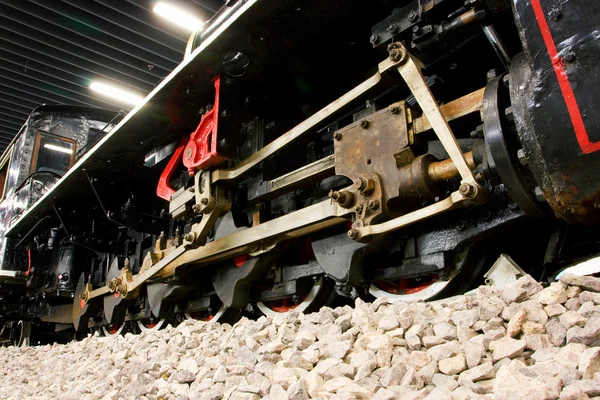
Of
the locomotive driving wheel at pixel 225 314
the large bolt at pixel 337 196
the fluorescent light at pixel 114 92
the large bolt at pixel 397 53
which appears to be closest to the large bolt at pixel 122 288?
the locomotive driving wheel at pixel 225 314

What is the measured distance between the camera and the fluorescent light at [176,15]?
608cm

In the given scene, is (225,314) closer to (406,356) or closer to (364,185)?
(364,185)

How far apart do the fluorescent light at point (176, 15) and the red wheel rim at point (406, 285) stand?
5.35 m

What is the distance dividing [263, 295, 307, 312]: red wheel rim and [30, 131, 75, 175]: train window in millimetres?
4522

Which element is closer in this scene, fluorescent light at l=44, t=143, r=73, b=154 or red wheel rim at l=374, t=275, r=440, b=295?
red wheel rim at l=374, t=275, r=440, b=295

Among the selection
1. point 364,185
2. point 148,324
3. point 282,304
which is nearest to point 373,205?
point 364,185

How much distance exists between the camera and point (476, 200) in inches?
54.0

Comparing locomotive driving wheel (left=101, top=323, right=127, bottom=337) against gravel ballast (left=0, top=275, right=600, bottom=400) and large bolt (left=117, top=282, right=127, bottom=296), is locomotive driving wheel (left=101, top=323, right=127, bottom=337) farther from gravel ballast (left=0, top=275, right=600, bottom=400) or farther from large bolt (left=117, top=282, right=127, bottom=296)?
gravel ballast (left=0, top=275, right=600, bottom=400)

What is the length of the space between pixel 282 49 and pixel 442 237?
1114 millimetres

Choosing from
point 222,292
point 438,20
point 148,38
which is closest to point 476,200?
point 438,20

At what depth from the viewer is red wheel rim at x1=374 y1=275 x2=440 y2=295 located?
189 cm

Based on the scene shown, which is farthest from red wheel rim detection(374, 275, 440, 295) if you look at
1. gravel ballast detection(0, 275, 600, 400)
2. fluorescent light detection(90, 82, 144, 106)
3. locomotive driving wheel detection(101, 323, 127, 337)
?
fluorescent light detection(90, 82, 144, 106)

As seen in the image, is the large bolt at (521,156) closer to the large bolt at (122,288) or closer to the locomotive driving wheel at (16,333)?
the large bolt at (122,288)

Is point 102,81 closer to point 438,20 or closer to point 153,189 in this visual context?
point 153,189
